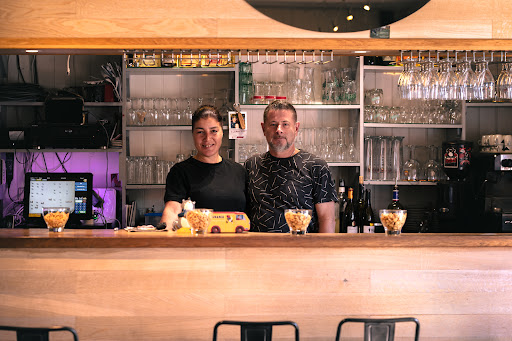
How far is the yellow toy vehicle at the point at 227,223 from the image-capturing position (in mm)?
2744

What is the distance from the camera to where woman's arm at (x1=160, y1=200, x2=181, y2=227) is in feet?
10.3

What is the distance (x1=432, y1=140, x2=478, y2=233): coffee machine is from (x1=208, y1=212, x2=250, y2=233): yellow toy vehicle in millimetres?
2361

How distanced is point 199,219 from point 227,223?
0.18 meters

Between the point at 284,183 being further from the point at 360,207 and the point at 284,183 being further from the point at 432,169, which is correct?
the point at 432,169

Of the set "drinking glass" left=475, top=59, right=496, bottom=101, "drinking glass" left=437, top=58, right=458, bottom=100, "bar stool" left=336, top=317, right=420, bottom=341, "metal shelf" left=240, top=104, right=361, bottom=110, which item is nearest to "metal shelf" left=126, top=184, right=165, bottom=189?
"metal shelf" left=240, top=104, right=361, bottom=110

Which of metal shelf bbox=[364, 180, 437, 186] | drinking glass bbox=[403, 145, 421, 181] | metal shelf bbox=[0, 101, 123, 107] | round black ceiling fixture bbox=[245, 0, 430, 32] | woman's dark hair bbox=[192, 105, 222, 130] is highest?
round black ceiling fixture bbox=[245, 0, 430, 32]

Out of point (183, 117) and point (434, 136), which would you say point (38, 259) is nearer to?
point (183, 117)

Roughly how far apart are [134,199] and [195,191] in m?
1.90

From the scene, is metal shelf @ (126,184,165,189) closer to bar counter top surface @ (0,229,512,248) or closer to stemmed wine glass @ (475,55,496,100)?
bar counter top surface @ (0,229,512,248)

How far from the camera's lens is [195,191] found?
10.6 ft

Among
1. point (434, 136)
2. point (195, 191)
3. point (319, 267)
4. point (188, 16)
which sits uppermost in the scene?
point (188, 16)

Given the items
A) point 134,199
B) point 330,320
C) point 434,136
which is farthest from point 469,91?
point 134,199

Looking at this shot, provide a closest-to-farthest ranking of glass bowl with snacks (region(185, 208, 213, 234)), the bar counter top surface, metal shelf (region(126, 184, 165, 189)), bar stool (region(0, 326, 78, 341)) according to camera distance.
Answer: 1. bar stool (region(0, 326, 78, 341))
2. the bar counter top surface
3. glass bowl with snacks (region(185, 208, 213, 234))
4. metal shelf (region(126, 184, 165, 189))

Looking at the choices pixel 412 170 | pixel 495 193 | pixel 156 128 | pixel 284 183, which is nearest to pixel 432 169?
pixel 412 170
